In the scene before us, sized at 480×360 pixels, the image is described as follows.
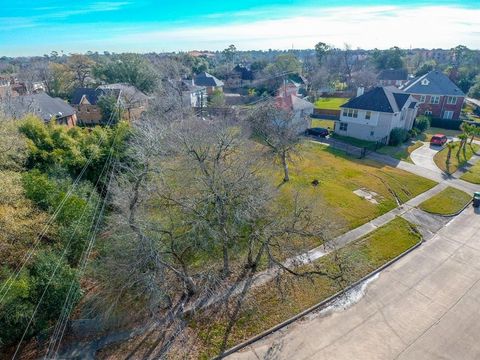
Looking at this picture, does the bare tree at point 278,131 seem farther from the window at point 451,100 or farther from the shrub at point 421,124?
the window at point 451,100

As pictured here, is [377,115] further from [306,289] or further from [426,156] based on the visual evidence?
[306,289]

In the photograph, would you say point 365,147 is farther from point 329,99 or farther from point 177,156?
point 329,99

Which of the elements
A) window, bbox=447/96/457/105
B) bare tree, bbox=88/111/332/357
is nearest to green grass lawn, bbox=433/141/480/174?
window, bbox=447/96/457/105

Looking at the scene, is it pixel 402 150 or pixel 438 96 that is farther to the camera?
pixel 438 96

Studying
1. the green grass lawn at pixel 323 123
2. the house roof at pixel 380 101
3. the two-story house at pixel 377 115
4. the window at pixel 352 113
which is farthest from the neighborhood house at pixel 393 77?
the window at pixel 352 113

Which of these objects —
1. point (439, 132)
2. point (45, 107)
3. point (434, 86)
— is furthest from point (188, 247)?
point (434, 86)

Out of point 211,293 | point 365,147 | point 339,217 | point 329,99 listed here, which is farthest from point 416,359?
point 329,99
